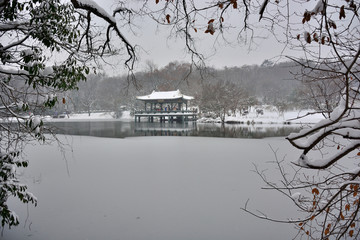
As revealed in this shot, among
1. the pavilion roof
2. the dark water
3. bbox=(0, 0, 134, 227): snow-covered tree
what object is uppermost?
the pavilion roof

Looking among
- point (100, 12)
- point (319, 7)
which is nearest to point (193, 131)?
point (100, 12)

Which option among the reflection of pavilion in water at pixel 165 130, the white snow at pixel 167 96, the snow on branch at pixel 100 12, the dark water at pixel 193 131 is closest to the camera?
the snow on branch at pixel 100 12

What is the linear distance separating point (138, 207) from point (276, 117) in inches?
1079

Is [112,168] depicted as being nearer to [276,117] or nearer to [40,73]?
[40,73]

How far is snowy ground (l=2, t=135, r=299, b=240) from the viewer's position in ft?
10.6

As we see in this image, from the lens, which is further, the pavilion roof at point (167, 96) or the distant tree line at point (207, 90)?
the distant tree line at point (207, 90)

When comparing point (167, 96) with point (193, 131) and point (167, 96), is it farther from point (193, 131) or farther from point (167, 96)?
point (193, 131)

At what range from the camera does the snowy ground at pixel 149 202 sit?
3.24 meters

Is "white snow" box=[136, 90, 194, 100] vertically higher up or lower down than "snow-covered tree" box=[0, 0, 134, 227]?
higher up

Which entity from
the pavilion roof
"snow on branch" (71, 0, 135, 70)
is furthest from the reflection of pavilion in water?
"snow on branch" (71, 0, 135, 70)

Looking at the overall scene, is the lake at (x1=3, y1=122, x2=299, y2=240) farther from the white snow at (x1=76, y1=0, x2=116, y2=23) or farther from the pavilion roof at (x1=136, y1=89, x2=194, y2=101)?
the pavilion roof at (x1=136, y1=89, x2=194, y2=101)

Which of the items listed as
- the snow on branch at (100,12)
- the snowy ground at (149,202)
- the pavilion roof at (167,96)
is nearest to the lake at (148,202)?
the snowy ground at (149,202)

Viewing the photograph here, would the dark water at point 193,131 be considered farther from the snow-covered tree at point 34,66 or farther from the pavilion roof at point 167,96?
the snow-covered tree at point 34,66

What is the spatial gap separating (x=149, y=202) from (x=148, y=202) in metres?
0.02
